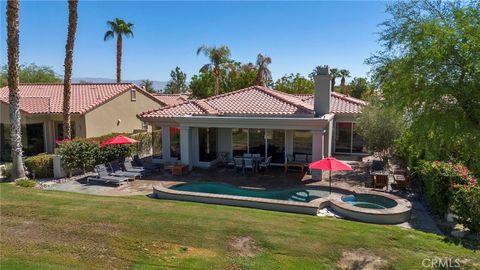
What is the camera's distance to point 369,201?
1642 cm

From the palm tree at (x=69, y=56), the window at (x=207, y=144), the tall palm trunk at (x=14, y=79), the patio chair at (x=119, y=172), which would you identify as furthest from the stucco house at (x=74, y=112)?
the window at (x=207, y=144)

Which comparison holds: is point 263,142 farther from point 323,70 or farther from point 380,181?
point 380,181

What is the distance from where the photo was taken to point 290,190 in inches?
696

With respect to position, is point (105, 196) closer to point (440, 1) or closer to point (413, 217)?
point (413, 217)

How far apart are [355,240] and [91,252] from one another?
776cm

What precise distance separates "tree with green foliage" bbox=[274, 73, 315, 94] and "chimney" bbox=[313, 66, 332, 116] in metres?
26.8

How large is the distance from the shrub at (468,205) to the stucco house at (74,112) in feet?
85.1

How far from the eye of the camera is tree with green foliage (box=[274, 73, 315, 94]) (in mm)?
53406

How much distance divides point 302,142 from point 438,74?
1460 centimetres

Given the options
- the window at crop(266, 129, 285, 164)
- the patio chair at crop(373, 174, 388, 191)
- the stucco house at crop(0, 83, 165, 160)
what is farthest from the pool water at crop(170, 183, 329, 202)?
the stucco house at crop(0, 83, 165, 160)

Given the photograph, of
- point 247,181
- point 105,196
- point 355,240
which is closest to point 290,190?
point 247,181

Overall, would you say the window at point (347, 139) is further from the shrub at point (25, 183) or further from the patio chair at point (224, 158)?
the shrub at point (25, 183)

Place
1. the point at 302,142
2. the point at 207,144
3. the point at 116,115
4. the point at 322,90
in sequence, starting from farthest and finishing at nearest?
the point at 116,115, the point at 207,144, the point at 322,90, the point at 302,142

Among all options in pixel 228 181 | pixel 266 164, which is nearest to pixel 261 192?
pixel 228 181
